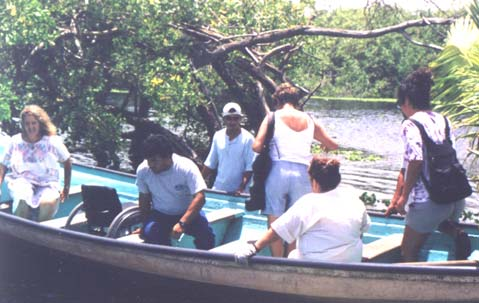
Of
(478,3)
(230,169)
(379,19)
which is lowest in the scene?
(230,169)

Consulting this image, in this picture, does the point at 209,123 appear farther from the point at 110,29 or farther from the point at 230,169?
the point at 230,169

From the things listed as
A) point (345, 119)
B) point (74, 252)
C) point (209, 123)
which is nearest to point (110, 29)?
point (209, 123)

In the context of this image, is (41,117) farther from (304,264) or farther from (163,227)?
(304,264)

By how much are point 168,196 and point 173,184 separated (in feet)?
0.42

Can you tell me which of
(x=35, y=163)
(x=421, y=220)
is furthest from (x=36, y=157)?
(x=421, y=220)

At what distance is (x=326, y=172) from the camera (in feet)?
15.9

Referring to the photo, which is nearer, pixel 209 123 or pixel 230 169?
pixel 230 169

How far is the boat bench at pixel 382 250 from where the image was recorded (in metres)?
6.08

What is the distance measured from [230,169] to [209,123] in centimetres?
544

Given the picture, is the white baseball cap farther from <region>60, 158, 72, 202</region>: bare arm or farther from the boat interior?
<region>60, 158, 72, 202</region>: bare arm

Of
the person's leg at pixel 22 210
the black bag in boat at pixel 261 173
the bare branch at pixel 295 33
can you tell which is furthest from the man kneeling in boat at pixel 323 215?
the bare branch at pixel 295 33

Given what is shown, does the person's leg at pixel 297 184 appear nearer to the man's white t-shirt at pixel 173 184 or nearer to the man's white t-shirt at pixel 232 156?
the man's white t-shirt at pixel 173 184

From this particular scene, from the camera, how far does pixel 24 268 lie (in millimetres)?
7719

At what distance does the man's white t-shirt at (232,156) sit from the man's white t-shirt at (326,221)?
8.43ft
